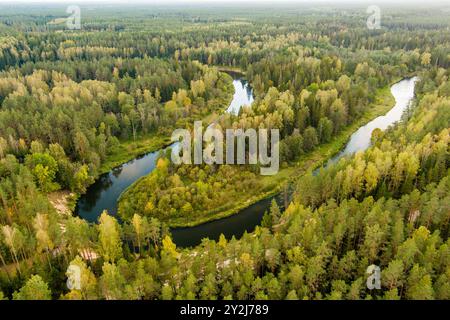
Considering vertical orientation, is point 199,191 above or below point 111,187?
above

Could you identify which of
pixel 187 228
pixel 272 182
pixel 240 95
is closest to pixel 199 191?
pixel 187 228

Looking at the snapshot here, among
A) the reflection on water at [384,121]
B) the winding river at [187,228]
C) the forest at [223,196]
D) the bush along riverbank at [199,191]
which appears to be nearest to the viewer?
the forest at [223,196]

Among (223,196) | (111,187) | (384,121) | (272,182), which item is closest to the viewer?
(223,196)

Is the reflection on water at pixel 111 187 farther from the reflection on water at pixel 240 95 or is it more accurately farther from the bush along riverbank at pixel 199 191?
the reflection on water at pixel 240 95

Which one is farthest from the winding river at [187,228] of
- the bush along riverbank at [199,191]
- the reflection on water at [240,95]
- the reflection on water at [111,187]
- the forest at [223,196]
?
the reflection on water at [240,95]

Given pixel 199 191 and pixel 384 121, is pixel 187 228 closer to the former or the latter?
pixel 199 191
